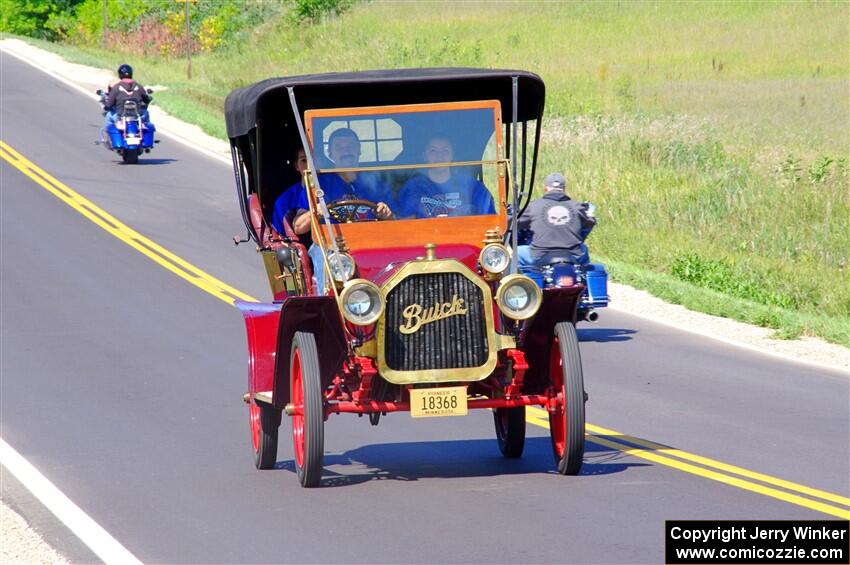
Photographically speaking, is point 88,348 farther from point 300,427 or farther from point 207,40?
point 207,40

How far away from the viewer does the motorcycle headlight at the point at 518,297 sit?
8.45 m

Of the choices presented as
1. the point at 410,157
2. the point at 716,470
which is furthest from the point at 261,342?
the point at 716,470

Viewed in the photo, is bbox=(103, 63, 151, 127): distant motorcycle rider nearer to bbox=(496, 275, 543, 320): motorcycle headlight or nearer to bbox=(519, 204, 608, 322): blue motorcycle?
bbox=(519, 204, 608, 322): blue motorcycle

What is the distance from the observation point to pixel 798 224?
23.0m

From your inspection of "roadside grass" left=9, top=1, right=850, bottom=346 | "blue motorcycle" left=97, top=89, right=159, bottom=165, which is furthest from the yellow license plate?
"blue motorcycle" left=97, top=89, right=159, bottom=165

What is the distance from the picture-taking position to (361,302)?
833 cm

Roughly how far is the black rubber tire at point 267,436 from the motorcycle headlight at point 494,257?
1.92m

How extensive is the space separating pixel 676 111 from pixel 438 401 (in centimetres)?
2865

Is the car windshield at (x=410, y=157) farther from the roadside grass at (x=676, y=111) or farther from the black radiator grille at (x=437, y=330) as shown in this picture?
the roadside grass at (x=676, y=111)

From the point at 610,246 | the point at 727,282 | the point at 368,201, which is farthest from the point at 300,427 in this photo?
the point at 610,246

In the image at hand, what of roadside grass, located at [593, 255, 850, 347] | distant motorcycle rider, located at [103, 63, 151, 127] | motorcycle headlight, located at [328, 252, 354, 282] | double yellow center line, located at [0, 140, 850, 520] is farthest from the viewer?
distant motorcycle rider, located at [103, 63, 151, 127]

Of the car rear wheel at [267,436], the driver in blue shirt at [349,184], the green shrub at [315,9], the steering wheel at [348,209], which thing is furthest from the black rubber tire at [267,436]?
the green shrub at [315,9]

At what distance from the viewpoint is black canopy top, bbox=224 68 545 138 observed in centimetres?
965

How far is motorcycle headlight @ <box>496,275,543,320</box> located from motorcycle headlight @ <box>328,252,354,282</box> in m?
0.97
